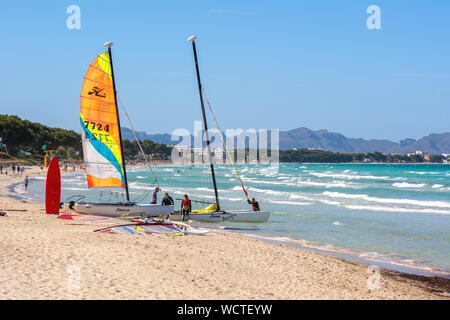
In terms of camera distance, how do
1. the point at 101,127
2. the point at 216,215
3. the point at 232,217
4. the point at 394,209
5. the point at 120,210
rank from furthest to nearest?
1. the point at 394,209
2. the point at 232,217
3. the point at 216,215
4. the point at 101,127
5. the point at 120,210

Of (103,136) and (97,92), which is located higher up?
(97,92)

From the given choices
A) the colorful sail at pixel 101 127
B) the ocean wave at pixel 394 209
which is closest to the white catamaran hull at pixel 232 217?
the colorful sail at pixel 101 127

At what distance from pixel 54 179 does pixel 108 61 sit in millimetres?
5668

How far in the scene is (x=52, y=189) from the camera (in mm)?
19500

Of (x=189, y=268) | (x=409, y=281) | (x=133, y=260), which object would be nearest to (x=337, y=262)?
(x=409, y=281)

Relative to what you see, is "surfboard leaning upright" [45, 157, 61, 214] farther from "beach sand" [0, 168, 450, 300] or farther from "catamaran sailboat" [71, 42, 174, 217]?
"beach sand" [0, 168, 450, 300]

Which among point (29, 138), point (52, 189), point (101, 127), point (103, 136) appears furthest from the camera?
point (29, 138)

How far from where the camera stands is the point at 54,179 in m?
19.5

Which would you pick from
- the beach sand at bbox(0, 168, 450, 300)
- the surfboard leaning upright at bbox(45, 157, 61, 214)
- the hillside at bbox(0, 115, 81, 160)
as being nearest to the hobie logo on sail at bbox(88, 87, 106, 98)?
the surfboard leaning upright at bbox(45, 157, 61, 214)

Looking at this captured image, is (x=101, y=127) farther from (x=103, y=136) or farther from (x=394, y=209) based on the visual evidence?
(x=394, y=209)

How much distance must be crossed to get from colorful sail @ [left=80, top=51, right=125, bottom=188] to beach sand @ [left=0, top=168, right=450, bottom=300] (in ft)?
19.4

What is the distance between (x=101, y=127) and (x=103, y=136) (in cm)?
42

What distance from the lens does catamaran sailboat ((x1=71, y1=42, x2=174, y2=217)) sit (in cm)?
1983

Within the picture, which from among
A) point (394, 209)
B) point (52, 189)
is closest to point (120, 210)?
point (52, 189)
